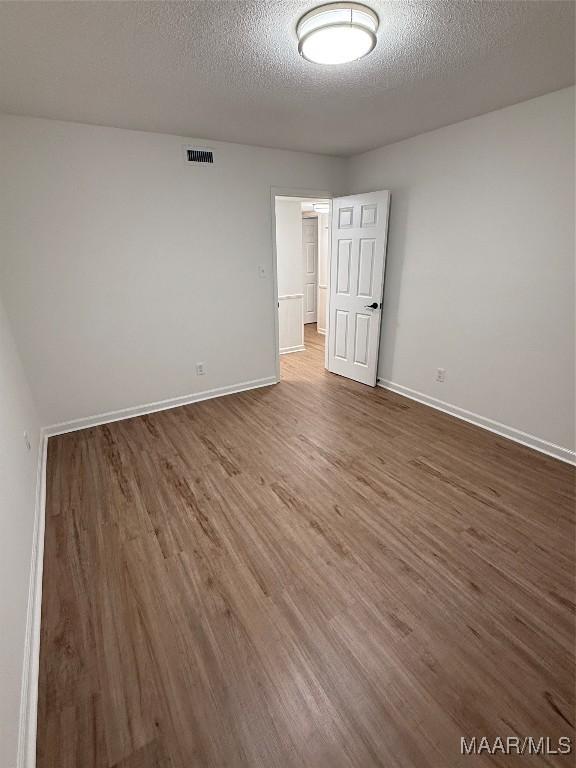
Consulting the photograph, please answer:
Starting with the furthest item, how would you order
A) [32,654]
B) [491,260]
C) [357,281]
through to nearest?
[357,281]
[491,260]
[32,654]

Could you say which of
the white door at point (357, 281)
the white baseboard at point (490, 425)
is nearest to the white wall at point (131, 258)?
the white door at point (357, 281)

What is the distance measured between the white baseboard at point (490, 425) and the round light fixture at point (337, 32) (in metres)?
2.92

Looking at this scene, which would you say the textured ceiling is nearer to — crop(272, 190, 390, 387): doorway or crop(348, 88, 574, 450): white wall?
crop(348, 88, 574, 450): white wall

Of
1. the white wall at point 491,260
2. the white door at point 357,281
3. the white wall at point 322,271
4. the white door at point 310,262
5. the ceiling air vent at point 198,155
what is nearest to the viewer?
the white wall at point 491,260

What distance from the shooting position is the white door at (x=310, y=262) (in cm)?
729

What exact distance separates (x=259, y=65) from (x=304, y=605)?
112 inches

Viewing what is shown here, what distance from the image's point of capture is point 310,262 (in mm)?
7539

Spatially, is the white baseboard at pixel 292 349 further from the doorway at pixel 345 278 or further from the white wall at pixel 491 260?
the white wall at pixel 491 260

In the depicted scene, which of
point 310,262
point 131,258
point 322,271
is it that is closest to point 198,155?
point 131,258

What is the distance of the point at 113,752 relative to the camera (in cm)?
121

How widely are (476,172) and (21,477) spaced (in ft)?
13.1

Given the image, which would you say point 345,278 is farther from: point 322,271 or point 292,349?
point 322,271

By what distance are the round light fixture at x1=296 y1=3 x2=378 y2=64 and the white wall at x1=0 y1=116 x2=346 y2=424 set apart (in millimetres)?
2001

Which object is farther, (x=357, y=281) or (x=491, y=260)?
(x=357, y=281)
